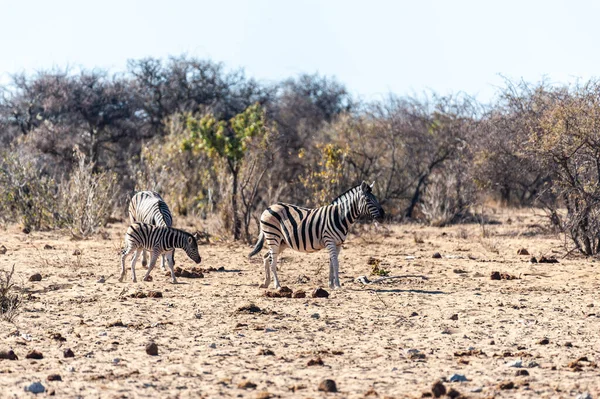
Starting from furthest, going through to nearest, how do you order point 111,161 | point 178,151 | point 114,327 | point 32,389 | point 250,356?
point 111,161 < point 178,151 < point 114,327 < point 250,356 < point 32,389

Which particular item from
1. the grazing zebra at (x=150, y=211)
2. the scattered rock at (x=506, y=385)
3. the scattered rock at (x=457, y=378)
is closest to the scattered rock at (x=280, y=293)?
the grazing zebra at (x=150, y=211)

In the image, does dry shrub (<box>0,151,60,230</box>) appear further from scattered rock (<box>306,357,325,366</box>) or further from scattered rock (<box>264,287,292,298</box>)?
scattered rock (<box>306,357,325,366</box>)

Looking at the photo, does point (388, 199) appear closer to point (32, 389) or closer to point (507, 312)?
point (507, 312)

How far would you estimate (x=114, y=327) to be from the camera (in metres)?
8.90

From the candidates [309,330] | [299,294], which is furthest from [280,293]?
[309,330]

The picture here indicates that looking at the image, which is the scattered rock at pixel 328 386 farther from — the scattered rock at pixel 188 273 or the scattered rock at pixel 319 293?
the scattered rock at pixel 188 273

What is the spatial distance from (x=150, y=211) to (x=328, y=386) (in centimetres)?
839

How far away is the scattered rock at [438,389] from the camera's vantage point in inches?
250

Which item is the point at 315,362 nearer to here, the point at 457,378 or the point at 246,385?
the point at 246,385

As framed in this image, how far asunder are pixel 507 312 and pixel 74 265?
21.7 feet

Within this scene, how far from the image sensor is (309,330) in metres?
8.88

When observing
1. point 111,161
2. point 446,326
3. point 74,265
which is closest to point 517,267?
point 446,326

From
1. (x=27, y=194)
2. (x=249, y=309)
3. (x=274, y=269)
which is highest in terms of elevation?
(x=27, y=194)

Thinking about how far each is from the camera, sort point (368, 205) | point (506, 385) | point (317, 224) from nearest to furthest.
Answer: point (506, 385), point (368, 205), point (317, 224)
